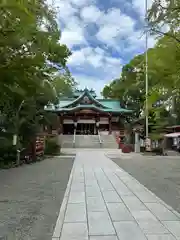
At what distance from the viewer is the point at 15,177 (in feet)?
31.6

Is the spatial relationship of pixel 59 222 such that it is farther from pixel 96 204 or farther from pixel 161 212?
pixel 161 212

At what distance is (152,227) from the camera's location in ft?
13.4

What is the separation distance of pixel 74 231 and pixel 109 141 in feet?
92.1

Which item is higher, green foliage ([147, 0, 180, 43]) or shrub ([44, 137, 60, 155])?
green foliage ([147, 0, 180, 43])

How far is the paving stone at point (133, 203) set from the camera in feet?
17.2

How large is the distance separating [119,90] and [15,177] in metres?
33.5

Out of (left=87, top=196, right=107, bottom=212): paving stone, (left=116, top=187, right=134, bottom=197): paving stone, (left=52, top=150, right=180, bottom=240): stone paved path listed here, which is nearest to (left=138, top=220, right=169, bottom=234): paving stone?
(left=52, top=150, right=180, bottom=240): stone paved path

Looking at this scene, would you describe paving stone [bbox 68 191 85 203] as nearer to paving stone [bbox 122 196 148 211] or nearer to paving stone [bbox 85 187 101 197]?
paving stone [bbox 85 187 101 197]

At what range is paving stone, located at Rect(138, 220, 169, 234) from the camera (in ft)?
Answer: 12.8

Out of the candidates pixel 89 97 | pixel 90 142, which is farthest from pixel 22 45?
pixel 89 97

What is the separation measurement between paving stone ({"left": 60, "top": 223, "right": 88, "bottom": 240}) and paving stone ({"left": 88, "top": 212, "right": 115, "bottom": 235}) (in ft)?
0.34

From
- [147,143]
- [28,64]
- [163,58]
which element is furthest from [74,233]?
[147,143]

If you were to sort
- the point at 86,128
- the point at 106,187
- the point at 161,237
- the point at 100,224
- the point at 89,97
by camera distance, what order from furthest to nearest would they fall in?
the point at 86,128 → the point at 89,97 → the point at 106,187 → the point at 100,224 → the point at 161,237

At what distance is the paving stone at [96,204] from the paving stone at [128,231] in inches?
36.1
